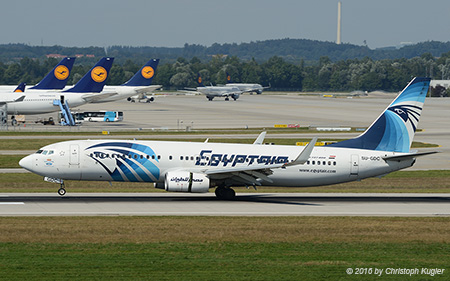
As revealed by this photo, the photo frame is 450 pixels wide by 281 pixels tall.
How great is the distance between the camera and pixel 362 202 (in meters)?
46.6

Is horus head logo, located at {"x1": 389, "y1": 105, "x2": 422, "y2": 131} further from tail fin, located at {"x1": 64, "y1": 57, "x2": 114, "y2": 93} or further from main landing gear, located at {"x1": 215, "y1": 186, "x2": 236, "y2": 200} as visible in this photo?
tail fin, located at {"x1": 64, "y1": 57, "x2": 114, "y2": 93}

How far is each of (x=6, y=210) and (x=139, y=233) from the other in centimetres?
1072

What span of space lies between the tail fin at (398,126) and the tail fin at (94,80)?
87.8 metres

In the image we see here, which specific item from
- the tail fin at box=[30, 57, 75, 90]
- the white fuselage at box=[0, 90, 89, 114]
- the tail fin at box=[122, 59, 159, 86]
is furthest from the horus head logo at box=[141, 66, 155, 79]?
the white fuselage at box=[0, 90, 89, 114]

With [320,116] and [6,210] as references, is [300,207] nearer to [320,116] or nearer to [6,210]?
[6,210]

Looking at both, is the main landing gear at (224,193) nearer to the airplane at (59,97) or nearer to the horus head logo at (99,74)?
the airplane at (59,97)

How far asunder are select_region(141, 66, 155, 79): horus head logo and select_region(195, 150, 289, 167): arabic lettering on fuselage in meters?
115

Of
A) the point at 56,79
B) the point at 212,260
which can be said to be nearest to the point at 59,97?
the point at 56,79

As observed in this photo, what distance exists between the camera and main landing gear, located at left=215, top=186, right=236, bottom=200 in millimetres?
46531

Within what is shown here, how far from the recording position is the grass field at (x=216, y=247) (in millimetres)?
25141

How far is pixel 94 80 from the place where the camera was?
429 ft

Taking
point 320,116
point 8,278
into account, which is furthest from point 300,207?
point 320,116

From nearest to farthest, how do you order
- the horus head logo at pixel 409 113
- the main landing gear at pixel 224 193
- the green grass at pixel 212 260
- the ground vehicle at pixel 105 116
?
1. the green grass at pixel 212 260
2. the main landing gear at pixel 224 193
3. the horus head logo at pixel 409 113
4. the ground vehicle at pixel 105 116

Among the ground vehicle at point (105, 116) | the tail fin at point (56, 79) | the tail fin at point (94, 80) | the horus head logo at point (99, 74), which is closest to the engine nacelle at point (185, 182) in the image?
the ground vehicle at point (105, 116)
